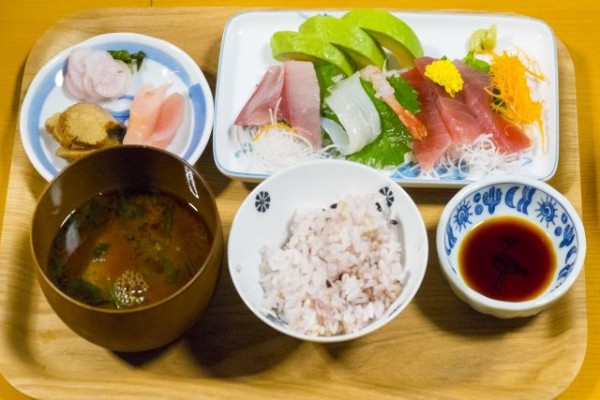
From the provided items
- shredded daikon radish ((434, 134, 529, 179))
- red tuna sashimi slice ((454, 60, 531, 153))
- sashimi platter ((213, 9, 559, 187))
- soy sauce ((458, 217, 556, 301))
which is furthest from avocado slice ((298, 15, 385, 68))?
soy sauce ((458, 217, 556, 301))

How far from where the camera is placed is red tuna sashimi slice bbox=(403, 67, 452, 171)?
1.98 meters

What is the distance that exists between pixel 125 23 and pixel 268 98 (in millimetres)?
577

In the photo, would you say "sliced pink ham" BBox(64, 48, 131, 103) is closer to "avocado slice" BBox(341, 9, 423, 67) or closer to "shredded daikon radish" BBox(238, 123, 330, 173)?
"shredded daikon radish" BBox(238, 123, 330, 173)

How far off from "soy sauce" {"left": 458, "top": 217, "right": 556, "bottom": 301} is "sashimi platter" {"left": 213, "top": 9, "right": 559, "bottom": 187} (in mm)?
157

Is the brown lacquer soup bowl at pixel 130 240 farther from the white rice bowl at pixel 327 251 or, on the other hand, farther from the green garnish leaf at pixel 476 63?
the green garnish leaf at pixel 476 63

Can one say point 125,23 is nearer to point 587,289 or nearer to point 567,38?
point 567,38

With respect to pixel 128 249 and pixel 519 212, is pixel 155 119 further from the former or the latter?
pixel 519 212

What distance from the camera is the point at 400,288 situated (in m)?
1.70

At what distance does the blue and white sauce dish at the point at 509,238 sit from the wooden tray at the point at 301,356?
0.28 ft

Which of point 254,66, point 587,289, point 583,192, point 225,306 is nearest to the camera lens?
point 225,306

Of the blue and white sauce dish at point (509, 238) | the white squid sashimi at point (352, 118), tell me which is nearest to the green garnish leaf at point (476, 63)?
the white squid sashimi at point (352, 118)

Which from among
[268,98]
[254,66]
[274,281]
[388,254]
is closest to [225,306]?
[274,281]

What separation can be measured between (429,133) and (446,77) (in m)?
0.17

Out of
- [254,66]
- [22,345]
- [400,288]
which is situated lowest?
[22,345]
